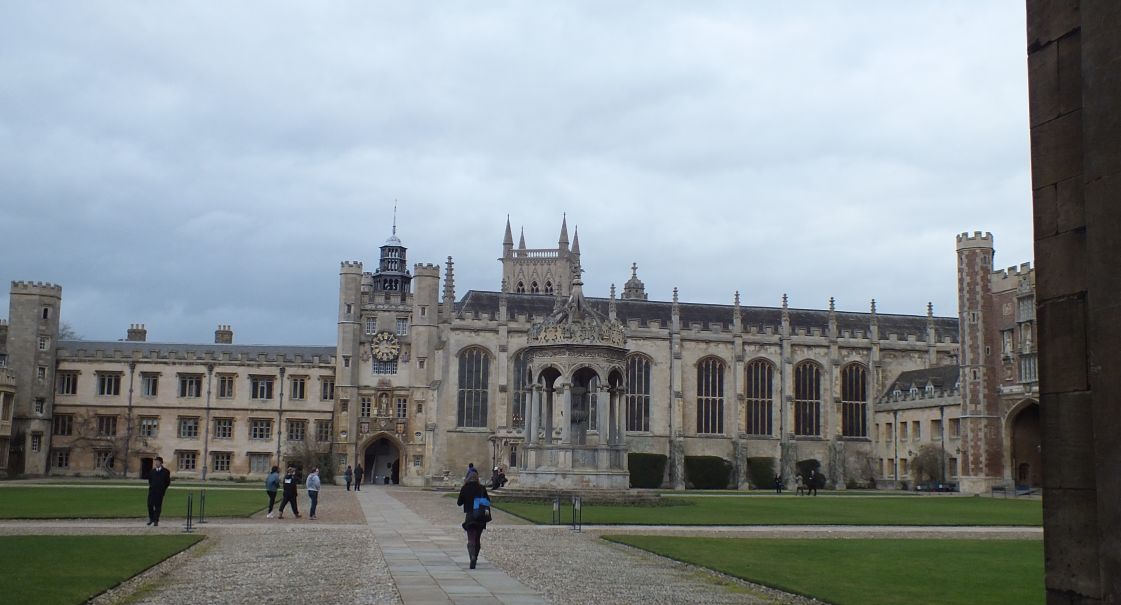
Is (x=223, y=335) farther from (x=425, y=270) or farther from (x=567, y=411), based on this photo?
(x=567, y=411)

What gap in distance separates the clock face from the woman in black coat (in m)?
52.8

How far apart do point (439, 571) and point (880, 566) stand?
7451 millimetres

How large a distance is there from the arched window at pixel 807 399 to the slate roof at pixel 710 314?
2822mm

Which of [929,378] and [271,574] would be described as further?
[929,378]

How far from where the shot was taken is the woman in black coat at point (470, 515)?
1744 cm

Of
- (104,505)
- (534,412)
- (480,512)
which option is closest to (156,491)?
(104,505)

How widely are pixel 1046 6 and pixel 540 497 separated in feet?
111

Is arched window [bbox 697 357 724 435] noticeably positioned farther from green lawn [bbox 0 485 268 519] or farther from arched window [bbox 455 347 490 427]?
green lawn [bbox 0 485 268 519]

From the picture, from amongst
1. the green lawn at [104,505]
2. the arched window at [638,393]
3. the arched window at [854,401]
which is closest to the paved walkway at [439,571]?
the green lawn at [104,505]

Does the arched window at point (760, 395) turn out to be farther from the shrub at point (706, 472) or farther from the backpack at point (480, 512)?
the backpack at point (480, 512)

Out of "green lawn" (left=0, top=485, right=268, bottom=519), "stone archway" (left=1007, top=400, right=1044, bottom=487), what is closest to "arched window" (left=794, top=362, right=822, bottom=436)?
"stone archway" (left=1007, top=400, right=1044, bottom=487)

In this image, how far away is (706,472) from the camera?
230 ft

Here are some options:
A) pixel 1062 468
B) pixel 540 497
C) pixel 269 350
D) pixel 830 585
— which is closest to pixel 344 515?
pixel 540 497

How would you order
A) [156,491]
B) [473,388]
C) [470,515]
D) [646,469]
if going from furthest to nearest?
[473,388] → [646,469] → [156,491] → [470,515]
